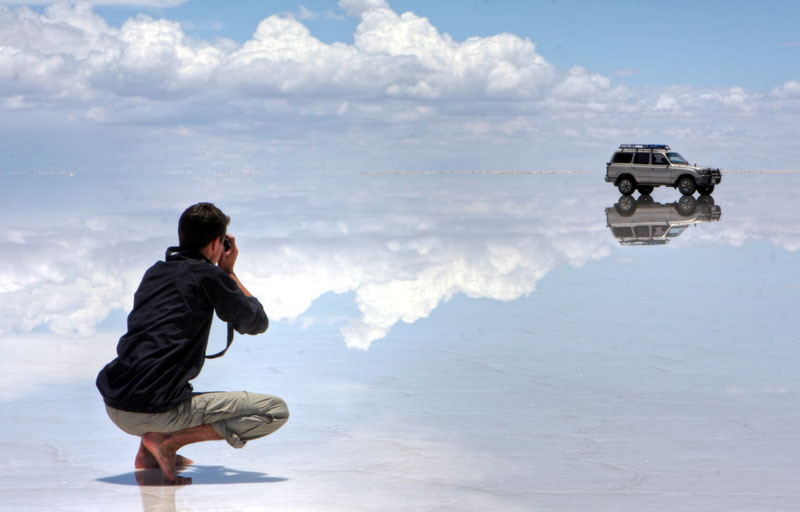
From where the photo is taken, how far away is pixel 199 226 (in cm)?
470

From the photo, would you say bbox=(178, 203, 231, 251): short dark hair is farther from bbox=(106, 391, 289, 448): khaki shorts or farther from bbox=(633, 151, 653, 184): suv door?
bbox=(633, 151, 653, 184): suv door

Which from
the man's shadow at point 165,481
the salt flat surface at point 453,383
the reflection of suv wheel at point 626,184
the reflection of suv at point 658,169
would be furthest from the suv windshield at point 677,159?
the man's shadow at point 165,481

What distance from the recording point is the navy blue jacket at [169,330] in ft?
15.0

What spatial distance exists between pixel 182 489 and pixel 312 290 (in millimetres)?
6958

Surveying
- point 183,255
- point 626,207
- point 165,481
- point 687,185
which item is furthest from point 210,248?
→ point 687,185

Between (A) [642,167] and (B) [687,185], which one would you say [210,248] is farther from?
(B) [687,185]

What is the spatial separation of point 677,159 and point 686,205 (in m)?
4.00

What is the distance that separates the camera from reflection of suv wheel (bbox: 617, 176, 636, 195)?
35156mm

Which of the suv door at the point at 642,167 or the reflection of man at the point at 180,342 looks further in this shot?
the suv door at the point at 642,167

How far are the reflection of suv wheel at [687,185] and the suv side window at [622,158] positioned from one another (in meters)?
1.87

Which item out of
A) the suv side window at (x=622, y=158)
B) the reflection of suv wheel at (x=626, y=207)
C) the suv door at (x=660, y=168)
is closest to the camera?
the reflection of suv wheel at (x=626, y=207)

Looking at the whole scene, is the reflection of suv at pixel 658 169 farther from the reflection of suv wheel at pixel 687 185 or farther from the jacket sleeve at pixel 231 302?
the jacket sleeve at pixel 231 302

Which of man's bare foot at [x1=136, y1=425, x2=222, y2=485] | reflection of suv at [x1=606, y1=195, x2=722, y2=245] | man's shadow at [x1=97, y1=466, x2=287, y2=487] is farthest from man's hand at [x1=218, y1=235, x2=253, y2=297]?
reflection of suv at [x1=606, y1=195, x2=722, y2=245]

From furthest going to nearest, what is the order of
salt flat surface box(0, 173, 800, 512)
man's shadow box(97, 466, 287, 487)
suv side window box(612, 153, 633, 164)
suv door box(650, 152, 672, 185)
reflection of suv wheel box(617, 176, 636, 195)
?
reflection of suv wheel box(617, 176, 636, 195), suv side window box(612, 153, 633, 164), suv door box(650, 152, 672, 185), man's shadow box(97, 466, 287, 487), salt flat surface box(0, 173, 800, 512)
